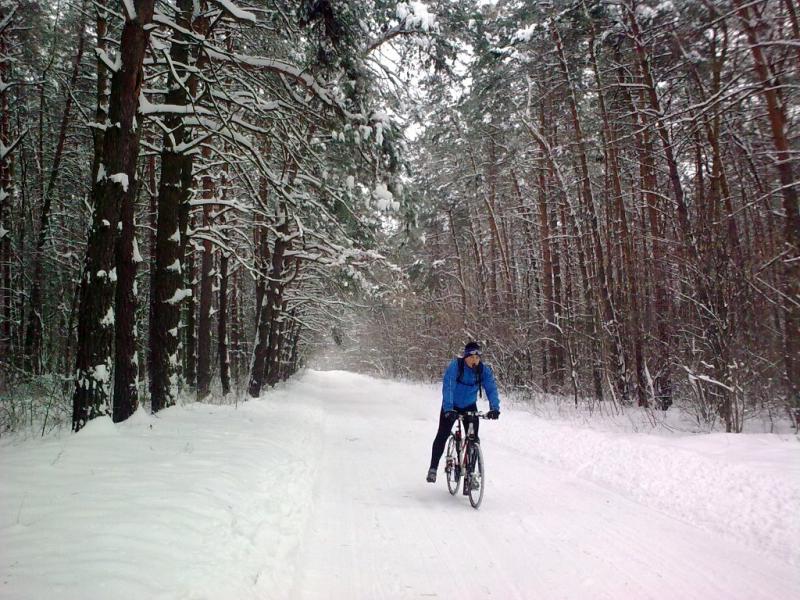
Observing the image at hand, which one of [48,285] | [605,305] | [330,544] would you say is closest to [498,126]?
[605,305]

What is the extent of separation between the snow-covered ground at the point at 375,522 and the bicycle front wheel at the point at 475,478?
19 cm

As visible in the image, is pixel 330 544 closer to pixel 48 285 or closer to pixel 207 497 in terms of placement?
pixel 207 497

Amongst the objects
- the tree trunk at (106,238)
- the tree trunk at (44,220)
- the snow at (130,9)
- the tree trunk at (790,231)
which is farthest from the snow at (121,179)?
the tree trunk at (790,231)

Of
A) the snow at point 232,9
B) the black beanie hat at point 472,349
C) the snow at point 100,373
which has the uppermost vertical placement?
the snow at point 232,9

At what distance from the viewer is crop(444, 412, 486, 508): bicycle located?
5.94 meters

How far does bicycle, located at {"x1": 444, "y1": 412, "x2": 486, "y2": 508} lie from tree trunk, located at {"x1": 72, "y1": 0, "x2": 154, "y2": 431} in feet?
16.3

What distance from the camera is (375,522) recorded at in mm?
5281

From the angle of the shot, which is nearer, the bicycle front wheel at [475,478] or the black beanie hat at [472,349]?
the bicycle front wheel at [475,478]

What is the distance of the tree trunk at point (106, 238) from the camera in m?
6.47

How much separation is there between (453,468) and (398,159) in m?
5.00

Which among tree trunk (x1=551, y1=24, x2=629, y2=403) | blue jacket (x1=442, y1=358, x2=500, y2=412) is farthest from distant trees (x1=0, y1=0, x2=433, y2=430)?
tree trunk (x1=551, y1=24, x2=629, y2=403)

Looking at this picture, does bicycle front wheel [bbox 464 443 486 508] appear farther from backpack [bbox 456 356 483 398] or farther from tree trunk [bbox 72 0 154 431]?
tree trunk [bbox 72 0 154 431]

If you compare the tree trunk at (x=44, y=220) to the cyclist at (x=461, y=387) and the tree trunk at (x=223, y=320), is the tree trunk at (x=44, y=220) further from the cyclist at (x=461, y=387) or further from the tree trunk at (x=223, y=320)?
the cyclist at (x=461, y=387)

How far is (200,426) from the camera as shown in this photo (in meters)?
8.42
